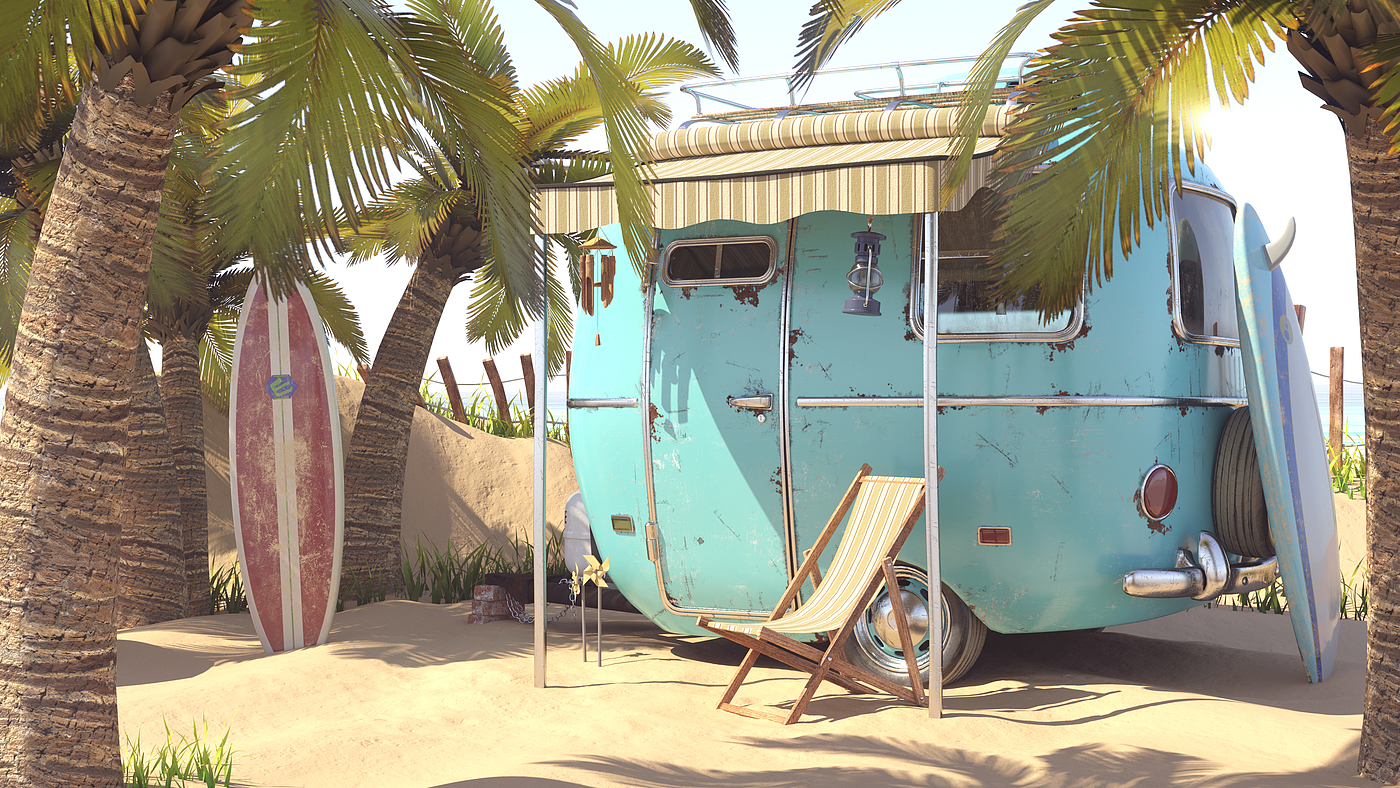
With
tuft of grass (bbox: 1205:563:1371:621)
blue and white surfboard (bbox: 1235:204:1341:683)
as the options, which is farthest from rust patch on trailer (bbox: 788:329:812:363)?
tuft of grass (bbox: 1205:563:1371:621)

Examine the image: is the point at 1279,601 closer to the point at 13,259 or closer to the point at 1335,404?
the point at 1335,404

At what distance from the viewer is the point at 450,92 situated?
16.8ft

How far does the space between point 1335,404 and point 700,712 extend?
10271 millimetres

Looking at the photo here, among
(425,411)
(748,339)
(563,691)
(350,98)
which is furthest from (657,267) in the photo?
(425,411)

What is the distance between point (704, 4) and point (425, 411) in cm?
820

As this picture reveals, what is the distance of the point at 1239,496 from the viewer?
17.7ft

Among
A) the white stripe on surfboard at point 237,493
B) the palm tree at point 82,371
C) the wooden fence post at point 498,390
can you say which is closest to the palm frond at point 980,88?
the palm tree at point 82,371

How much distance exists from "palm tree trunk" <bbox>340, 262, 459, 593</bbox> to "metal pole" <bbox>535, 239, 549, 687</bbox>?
3367mm

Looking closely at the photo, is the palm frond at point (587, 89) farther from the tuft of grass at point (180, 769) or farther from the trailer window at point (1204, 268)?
the tuft of grass at point (180, 769)

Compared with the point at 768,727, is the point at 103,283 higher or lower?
higher

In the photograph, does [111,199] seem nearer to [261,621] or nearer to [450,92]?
[450,92]

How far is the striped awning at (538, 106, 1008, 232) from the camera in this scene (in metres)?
4.82

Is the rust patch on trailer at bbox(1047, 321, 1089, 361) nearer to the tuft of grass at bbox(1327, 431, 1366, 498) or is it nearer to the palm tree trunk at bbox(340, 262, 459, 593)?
the palm tree trunk at bbox(340, 262, 459, 593)

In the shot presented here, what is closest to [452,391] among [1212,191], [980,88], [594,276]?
[594,276]
